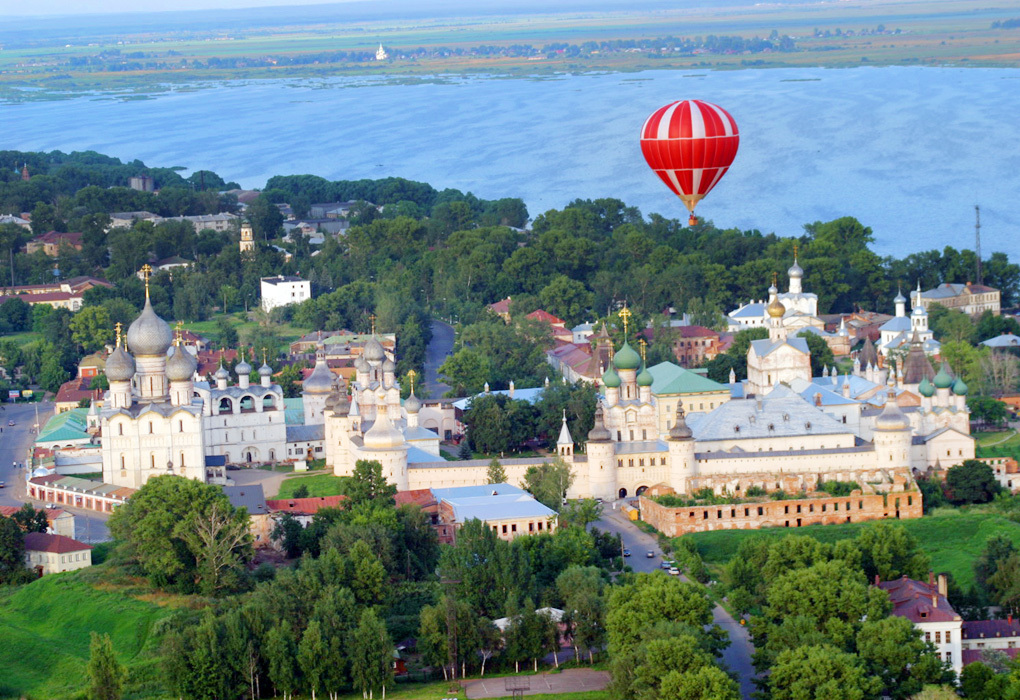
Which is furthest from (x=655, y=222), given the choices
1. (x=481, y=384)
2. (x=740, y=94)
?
(x=740, y=94)

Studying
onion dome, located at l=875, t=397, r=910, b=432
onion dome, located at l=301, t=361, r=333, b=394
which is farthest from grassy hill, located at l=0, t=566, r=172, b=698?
onion dome, located at l=875, t=397, r=910, b=432

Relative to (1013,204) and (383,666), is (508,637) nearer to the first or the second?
(383,666)

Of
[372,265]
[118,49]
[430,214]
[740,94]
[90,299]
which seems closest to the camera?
[90,299]

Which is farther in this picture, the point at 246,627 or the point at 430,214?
the point at 430,214

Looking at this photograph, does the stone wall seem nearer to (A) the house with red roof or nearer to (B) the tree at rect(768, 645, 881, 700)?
(B) the tree at rect(768, 645, 881, 700)

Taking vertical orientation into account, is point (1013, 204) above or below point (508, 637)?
above

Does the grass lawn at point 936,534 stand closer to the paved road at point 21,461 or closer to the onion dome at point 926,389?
the onion dome at point 926,389

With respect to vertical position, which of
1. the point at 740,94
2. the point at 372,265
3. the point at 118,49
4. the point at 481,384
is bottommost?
the point at 481,384
